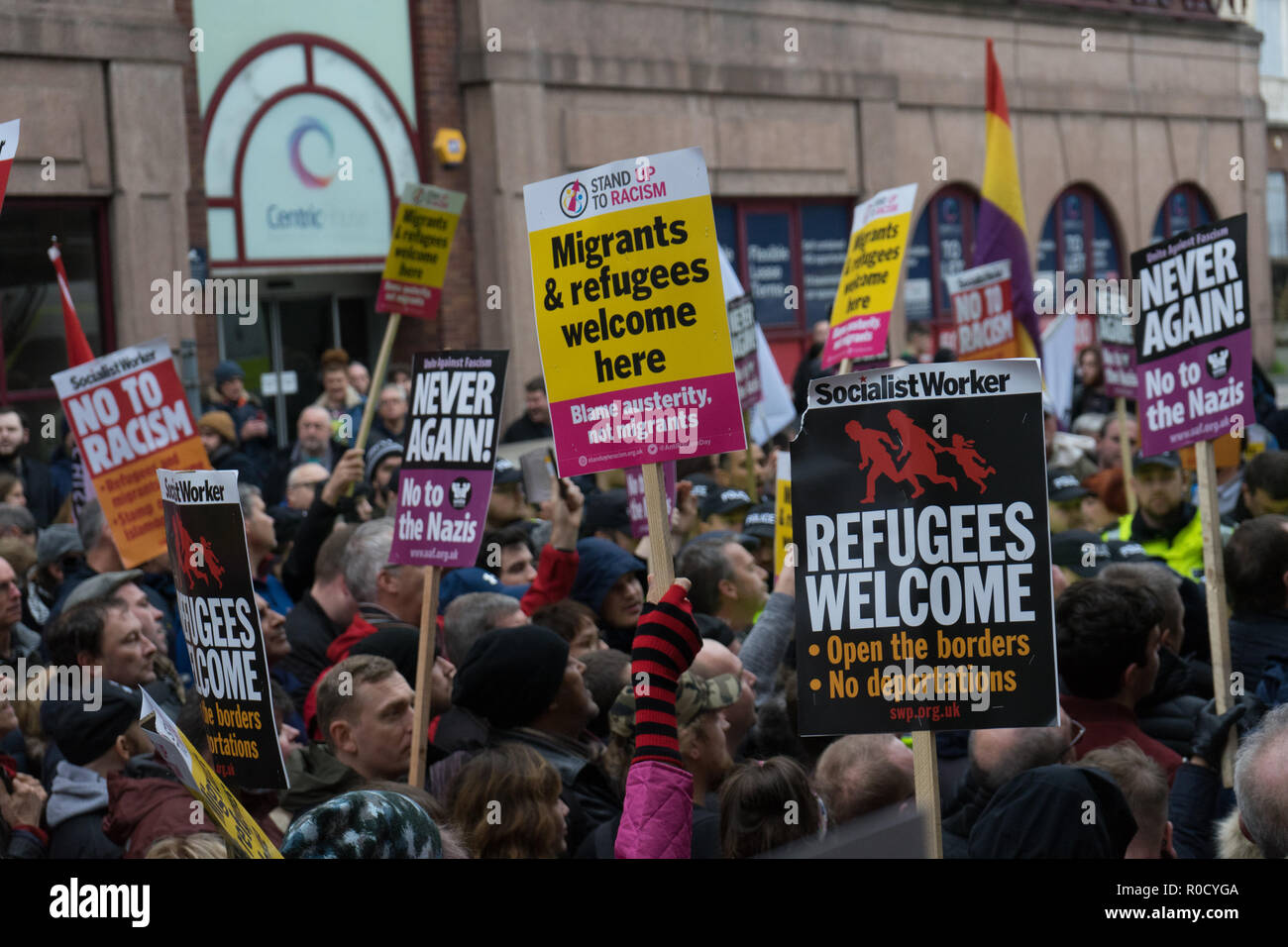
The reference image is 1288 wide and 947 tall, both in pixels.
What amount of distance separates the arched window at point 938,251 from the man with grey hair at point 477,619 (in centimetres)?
1746

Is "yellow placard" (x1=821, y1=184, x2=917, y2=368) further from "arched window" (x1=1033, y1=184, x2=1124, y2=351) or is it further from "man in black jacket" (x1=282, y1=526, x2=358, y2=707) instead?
"arched window" (x1=1033, y1=184, x2=1124, y2=351)

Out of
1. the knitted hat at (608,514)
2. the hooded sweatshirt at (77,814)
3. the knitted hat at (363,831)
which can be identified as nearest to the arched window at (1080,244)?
the knitted hat at (608,514)

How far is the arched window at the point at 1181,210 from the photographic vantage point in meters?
27.8

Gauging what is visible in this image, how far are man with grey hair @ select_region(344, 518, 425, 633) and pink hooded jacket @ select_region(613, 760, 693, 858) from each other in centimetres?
344

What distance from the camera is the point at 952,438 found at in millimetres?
3426

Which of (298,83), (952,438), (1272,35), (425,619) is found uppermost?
(1272,35)

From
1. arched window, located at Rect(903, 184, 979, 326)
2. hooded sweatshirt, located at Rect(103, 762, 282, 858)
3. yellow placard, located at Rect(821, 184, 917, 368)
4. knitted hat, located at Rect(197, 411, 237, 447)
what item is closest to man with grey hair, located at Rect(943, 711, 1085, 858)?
hooded sweatshirt, located at Rect(103, 762, 282, 858)

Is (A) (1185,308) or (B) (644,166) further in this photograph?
(A) (1185,308)

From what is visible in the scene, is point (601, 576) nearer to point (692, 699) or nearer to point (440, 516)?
point (440, 516)

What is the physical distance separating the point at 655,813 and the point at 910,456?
3.08 feet

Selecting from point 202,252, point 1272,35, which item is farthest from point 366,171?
point 1272,35

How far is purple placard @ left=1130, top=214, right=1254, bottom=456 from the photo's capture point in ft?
20.0
